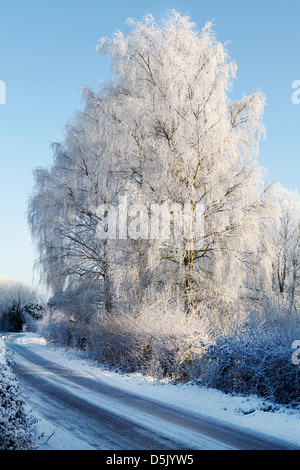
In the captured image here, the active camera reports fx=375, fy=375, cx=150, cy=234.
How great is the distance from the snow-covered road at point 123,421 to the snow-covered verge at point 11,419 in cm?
57

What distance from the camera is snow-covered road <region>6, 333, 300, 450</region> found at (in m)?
5.18

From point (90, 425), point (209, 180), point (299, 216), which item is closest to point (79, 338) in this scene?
point (209, 180)

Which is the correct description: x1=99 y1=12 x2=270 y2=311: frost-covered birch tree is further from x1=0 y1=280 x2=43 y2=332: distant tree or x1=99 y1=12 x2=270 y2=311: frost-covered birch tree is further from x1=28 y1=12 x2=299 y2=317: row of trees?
x1=0 y1=280 x2=43 y2=332: distant tree

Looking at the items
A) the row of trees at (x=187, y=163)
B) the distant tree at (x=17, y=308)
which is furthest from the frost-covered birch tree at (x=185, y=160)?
the distant tree at (x=17, y=308)

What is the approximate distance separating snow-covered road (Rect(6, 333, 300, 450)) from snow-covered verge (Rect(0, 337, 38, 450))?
0.57 meters

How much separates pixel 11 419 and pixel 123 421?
254 centimetres

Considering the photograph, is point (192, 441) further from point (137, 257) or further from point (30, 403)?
point (137, 257)

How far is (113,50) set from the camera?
15.1 m

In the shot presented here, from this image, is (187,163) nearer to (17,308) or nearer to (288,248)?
(288,248)

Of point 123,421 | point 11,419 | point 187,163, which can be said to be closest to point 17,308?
point 187,163

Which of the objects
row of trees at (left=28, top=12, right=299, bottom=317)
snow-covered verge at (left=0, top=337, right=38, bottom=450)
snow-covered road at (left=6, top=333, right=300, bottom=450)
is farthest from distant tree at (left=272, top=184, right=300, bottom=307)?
snow-covered verge at (left=0, top=337, right=38, bottom=450)

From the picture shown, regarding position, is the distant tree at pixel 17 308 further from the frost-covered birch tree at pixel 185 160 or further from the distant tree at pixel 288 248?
the frost-covered birch tree at pixel 185 160

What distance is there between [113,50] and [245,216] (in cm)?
861

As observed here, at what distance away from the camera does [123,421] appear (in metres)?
6.29
